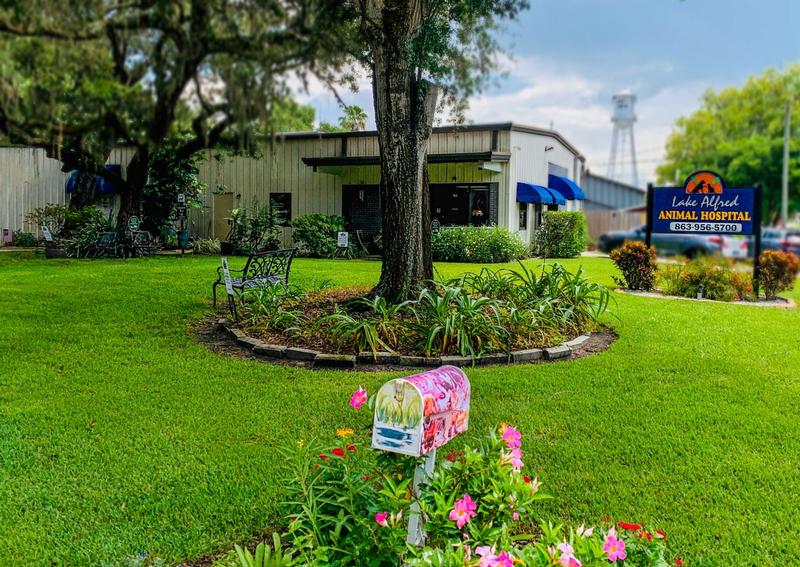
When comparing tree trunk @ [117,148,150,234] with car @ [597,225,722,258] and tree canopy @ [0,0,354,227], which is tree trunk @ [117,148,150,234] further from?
car @ [597,225,722,258]

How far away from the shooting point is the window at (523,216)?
61.7 feet

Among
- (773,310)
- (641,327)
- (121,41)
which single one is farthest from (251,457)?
(773,310)

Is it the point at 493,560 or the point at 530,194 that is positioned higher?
the point at 530,194

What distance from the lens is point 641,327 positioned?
23.4 feet

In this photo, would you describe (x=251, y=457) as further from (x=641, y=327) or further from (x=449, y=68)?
(x=641, y=327)

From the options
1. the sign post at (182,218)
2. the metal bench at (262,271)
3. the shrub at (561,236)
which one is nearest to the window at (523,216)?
the shrub at (561,236)

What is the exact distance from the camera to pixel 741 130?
2.67 m

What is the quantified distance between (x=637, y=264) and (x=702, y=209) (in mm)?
1395

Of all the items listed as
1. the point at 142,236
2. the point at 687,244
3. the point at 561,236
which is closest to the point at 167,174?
the point at 142,236

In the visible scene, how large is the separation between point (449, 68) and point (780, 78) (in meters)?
1.22

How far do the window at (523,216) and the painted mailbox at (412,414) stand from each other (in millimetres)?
17247

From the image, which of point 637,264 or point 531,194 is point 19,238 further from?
point 531,194

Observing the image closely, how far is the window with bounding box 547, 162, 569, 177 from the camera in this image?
21.0 m

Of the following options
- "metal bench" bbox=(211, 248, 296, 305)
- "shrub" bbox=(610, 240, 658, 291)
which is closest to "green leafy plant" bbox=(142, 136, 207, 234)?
"metal bench" bbox=(211, 248, 296, 305)
